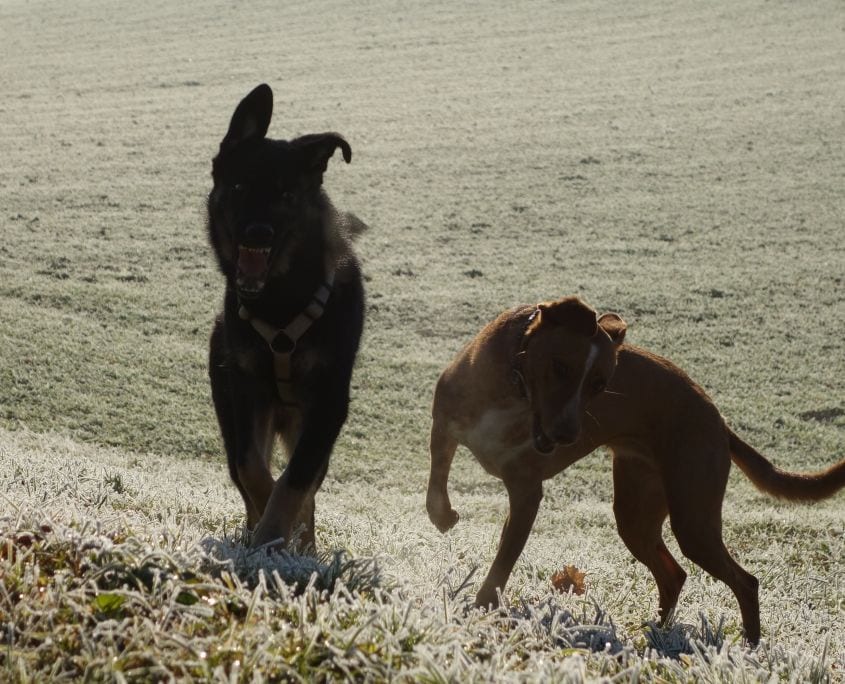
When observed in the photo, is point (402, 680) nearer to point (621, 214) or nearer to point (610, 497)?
point (610, 497)

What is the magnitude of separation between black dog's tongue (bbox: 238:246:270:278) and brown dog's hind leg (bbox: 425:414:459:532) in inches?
38.3

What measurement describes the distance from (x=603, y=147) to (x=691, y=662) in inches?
641

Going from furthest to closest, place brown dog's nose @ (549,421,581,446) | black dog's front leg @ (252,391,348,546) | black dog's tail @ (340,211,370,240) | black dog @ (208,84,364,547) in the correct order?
black dog's tail @ (340,211,370,240) < black dog @ (208,84,364,547) < black dog's front leg @ (252,391,348,546) < brown dog's nose @ (549,421,581,446)

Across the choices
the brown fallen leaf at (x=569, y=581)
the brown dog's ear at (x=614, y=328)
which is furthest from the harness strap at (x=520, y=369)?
the brown fallen leaf at (x=569, y=581)

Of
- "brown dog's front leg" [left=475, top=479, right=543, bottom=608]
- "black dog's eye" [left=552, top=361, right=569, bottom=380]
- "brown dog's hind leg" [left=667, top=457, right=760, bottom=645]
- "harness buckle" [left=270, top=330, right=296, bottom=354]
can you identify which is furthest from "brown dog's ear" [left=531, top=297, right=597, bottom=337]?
"harness buckle" [left=270, top=330, right=296, bottom=354]

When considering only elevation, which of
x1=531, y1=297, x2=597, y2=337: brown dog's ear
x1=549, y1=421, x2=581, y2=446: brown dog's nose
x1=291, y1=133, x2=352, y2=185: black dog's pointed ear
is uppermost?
x1=291, y1=133, x2=352, y2=185: black dog's pointed ear

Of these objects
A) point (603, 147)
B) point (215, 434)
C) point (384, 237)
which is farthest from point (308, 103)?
point (215, 434)

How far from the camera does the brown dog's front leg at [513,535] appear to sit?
14.0 ft

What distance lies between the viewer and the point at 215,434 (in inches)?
329

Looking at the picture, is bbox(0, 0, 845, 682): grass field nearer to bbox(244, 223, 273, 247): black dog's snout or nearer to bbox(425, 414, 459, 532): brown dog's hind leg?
bbox(425, 414, 459, 532): brown dog's hind leg

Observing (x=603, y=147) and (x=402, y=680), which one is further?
(x=603, y=147)

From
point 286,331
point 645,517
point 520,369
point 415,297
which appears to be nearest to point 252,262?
point 286,331

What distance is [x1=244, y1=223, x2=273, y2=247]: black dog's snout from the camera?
14.7 feet

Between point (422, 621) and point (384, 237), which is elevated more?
point (422, 621)
